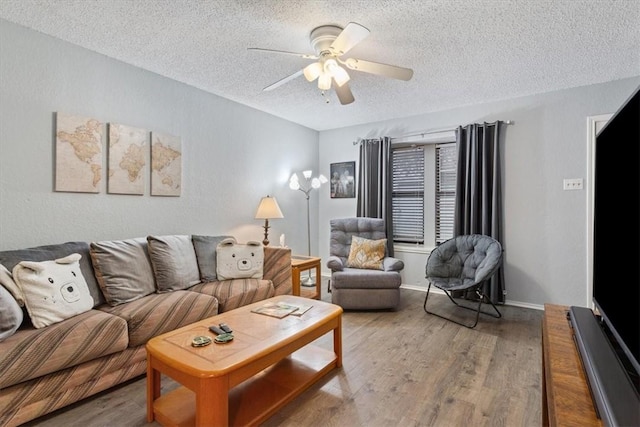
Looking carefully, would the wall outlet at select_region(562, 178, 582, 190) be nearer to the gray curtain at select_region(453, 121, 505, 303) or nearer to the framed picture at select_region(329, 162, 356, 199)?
the gray curtain at select_region(453, 121, 505, 303)

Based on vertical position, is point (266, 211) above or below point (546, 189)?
below

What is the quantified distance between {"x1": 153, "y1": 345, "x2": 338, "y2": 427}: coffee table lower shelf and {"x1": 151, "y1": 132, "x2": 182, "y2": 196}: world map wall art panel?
1878mm

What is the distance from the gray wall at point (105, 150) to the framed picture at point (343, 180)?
89 centimetres

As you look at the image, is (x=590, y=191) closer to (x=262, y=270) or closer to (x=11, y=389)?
(x=262, y=270)

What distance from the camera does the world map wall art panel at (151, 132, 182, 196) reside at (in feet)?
9.97

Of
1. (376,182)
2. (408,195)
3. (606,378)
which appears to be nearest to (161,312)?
(606,378)

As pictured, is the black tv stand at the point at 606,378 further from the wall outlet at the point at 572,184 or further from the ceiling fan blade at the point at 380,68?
the wall outlet at the point at 572,184

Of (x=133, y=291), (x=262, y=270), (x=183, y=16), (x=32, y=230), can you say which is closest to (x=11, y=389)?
(x=133, y=291)

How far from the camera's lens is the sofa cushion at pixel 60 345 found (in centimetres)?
155

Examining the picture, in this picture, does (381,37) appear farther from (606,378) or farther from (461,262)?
(461,262)

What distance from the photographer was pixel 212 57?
2.72 m

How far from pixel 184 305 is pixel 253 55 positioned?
2.06 meters

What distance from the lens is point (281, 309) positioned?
2.22m

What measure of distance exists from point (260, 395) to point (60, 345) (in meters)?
1.10
